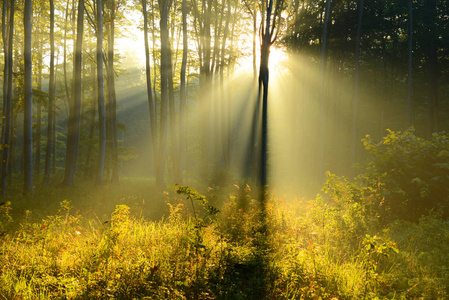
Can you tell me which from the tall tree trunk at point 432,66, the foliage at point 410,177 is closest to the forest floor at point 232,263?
the foliage at point 410,177

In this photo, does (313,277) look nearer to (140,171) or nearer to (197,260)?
(197,260)

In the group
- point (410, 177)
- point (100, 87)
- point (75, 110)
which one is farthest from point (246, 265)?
point (75, 110)

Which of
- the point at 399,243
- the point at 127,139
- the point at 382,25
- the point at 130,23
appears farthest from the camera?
the point at 127,139

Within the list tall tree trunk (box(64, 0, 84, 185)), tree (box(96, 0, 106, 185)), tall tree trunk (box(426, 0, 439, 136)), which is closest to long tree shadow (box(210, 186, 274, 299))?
tree (box(96, 0, 106, 185))

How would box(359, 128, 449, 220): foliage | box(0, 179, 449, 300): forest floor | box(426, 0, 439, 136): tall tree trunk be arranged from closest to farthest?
1. box(0, 179, 449, 300): forest floor
2. box(359, 128, 449, 220): foliage
3. box(426, 0, 439, 136): tall tree trunk

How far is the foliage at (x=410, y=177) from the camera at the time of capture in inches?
287

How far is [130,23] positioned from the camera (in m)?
16.3

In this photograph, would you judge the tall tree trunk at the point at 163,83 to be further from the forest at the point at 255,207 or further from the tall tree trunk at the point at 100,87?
the tall tree trunk at the point at 100,87

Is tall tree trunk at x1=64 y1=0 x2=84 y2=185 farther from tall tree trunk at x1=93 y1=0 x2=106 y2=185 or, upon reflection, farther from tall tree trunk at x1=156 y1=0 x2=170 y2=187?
tall tree trunk at x1=156 y1=0 x2=170 y2=187

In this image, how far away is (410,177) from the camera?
764cm

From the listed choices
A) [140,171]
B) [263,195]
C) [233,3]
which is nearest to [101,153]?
[263,195]

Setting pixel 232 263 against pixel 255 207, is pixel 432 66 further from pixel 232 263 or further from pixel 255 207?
pixel 232 263

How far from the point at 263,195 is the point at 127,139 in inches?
1927

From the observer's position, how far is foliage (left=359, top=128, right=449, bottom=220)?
7289 mm
